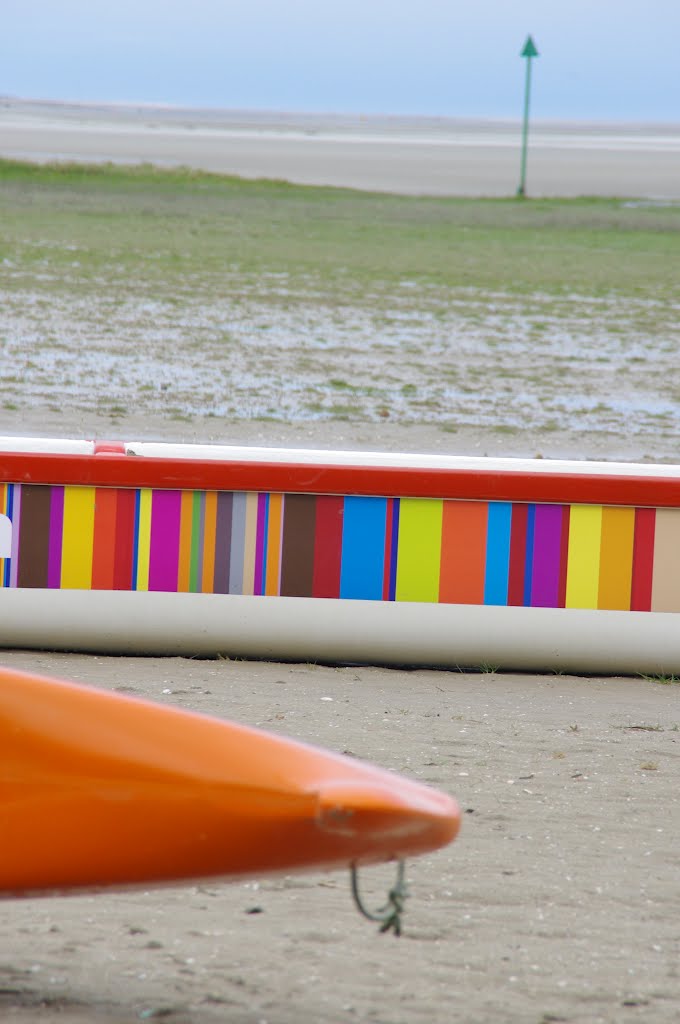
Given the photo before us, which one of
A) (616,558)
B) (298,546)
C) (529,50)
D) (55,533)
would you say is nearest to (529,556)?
(616,558)

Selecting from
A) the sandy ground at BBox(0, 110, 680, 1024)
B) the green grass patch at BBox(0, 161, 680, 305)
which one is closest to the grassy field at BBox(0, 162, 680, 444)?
the green grass patch at BBox(0, 161, 680, 305)

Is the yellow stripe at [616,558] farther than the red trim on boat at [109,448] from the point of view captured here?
No

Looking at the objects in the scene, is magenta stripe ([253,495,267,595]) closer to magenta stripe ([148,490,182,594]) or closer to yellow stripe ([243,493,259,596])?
yellow stripe ([243,493,259,596])

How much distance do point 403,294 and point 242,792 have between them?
14.5m

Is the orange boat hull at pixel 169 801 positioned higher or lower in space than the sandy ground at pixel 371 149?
lower

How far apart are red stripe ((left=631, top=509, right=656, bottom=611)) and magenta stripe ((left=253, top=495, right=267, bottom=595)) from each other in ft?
4.33

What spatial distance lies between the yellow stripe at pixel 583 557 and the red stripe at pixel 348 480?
53 millimetres

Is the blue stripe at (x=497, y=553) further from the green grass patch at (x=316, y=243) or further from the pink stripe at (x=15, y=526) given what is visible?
the green grass patch at (x=316, y=243)

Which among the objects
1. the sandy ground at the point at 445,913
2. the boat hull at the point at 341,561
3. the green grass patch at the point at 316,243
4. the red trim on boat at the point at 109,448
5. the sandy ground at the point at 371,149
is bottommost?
the sandy ground at the point at 445,913

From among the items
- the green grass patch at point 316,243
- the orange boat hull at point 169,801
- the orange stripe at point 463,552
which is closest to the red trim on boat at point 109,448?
the orange stripe at point 463,552

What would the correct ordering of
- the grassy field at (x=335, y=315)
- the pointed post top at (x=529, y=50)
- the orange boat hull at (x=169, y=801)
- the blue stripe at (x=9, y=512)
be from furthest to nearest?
1. the pointed post top at (x=529, y=50)
2. the grassy field at (x=335, y=315)
3. the blue stripe at (x=9, y=512)
4. the orange boat hull at (x=169, y=801)

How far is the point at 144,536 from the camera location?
518cm

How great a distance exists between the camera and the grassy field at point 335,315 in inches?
434

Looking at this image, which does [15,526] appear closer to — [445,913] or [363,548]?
[363,548]
